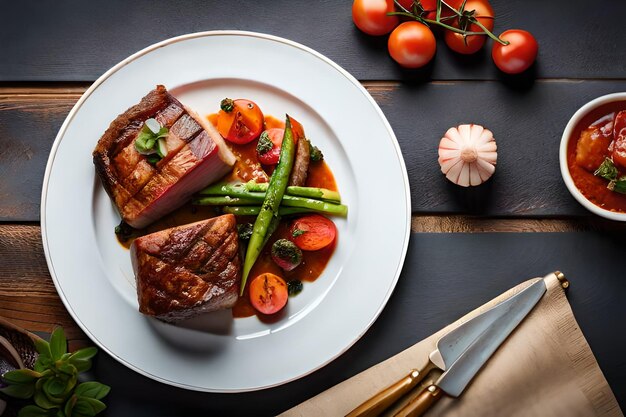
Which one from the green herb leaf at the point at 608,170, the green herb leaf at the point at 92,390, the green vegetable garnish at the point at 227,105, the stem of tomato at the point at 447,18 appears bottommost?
the green herb leaf at the point at 92,390

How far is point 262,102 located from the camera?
3988 millimetres

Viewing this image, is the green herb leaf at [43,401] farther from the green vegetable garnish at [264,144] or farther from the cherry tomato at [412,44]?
the cherry tomato at [412,44]

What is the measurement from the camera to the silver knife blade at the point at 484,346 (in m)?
3.66

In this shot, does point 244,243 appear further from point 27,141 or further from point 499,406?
point 499,406

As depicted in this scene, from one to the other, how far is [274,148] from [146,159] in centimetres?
76

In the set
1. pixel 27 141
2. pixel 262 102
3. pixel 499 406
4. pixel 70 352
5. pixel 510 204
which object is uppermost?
pixel 262 102

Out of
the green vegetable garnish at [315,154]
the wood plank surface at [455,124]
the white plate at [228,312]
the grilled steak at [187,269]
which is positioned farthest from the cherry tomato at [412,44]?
the grilled steak at [187,269]

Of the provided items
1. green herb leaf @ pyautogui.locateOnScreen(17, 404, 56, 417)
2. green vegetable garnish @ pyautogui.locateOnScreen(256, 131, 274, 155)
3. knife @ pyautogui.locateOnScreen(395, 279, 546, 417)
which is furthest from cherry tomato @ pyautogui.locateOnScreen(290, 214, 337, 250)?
green herb leaf @ pyautogui.locateOnScreen(17, 404, 56, 417)

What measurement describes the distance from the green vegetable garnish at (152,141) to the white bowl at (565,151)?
2.27m

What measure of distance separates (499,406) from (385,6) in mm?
2437

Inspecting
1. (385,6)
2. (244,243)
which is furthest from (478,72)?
(244,243)

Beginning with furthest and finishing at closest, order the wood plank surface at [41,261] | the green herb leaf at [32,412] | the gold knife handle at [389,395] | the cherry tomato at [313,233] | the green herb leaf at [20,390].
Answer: the wood plank surface at [41,261], the cherry tomato at [313,233], the gold knife handle at [389,395], the green herb leaf at [32,412], the green herb leaf at [20,390]

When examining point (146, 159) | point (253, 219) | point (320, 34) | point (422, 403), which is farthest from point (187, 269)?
point (320, 34)

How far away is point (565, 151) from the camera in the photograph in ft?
12.1
